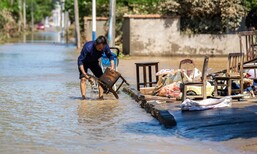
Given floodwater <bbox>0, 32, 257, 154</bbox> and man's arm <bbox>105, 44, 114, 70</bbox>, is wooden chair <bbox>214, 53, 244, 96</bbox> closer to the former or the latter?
floodwater <bbox>0, 32, 257, 154</bbox>

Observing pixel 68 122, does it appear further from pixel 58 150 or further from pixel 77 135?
pixel 58 150

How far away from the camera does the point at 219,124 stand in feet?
34.4

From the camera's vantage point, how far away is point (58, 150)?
8891 mm

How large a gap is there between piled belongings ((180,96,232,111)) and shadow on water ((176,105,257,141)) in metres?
0.17

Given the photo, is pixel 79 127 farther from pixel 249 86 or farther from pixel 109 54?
pixel 249 86

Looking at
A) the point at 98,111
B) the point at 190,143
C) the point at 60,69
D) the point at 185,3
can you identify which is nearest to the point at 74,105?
the point at 98,111

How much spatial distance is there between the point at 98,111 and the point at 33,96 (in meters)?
3.10

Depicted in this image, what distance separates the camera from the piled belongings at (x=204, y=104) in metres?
11.9

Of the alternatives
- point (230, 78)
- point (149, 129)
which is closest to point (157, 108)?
point (149, 129)

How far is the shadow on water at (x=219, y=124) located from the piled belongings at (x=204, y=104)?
0.56ft

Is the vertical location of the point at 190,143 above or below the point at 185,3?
below

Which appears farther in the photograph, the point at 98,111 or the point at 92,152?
the point at 98,111

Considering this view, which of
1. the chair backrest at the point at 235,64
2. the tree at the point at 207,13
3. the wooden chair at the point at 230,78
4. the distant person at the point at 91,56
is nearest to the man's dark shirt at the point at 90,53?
the distant person at the point at 91,56

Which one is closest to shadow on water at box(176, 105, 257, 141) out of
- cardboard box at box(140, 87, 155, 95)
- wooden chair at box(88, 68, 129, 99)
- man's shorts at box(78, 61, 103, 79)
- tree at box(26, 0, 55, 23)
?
wooden chair at box(88, 68, 129, 99)
